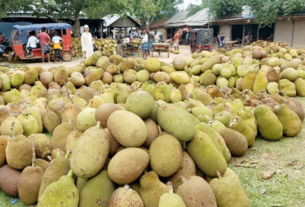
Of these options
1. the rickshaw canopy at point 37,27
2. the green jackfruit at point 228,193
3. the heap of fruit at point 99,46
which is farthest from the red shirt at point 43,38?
the green jackfruit at point 228,193

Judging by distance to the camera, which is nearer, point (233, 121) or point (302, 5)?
point (233, 121)

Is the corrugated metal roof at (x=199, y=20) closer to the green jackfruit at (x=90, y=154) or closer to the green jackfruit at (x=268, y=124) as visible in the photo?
the green jackfruit at (x=268, y=124)

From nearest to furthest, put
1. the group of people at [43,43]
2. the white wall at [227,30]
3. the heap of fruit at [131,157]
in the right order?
the heap of fruit at [131,157] < the group of people at [43,43] < the white wall at [227,30]

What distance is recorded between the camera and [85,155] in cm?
213

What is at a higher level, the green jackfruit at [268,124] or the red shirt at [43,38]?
the red shirt at [43,38]

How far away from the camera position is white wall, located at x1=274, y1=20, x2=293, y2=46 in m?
18.9

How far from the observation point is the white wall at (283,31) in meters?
18.9

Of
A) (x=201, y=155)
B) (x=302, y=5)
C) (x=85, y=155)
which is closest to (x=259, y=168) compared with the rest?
(x=201, y=155)

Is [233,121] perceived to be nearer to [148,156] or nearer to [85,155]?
[148,156]

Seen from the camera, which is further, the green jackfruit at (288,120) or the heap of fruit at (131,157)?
the green jackfruit at (288,120)

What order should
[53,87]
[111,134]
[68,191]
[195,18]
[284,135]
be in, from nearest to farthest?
[68,191]
[111,134]
[284,135]
[53,87]
[195,18]

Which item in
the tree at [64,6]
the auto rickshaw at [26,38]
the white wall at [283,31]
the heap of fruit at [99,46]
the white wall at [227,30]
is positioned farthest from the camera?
the white wall at [227,30]

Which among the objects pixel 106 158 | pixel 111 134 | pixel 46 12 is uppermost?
pixel 46 12

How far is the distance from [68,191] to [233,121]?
231 centimetres
